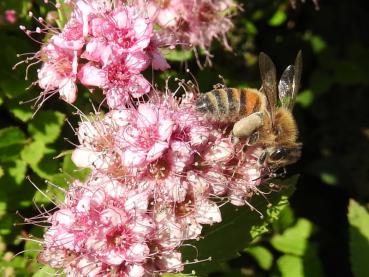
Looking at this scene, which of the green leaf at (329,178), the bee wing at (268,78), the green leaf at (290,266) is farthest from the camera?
the green leaf at (329,178)

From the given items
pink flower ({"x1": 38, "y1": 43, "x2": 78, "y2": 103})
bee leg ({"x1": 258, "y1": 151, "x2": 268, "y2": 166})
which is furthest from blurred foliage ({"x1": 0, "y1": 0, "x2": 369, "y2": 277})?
bee leg ({"x1": 258, "y1": 151, "x2": 268, "y2": 166})

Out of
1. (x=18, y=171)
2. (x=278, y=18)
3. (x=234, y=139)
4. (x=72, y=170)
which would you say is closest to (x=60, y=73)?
(x=72, y=170)

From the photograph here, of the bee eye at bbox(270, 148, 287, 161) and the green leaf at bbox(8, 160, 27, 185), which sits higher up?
the bee eye at bbox(270, 148, 287, 161)

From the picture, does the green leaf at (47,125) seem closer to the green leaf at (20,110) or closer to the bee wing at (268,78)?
the green leaf at (20,110)

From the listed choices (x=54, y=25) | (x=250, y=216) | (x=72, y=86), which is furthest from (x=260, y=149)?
(x=54, y=25)

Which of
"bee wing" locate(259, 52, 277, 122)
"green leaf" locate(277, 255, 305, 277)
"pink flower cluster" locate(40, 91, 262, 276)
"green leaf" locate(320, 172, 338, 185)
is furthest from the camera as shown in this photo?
"green leaf" locate(320, 172, 338, 185)

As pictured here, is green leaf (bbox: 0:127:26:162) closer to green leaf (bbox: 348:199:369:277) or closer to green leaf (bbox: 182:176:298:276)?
green leaf (bbox: 182:176:298:276)

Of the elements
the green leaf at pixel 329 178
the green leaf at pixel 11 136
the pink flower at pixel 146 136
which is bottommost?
the green leaf at pixel 329 178

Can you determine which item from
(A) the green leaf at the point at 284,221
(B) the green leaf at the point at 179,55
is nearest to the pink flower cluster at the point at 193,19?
(B) the green leaf at the point at 179,55
